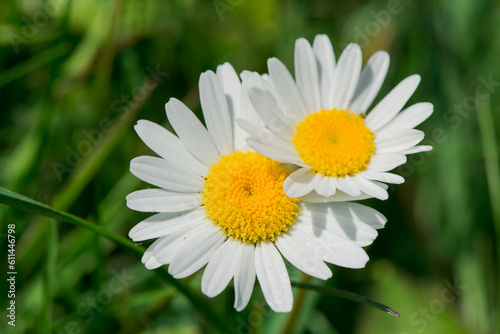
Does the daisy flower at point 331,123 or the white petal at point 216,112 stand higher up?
the white petal at point 216,112

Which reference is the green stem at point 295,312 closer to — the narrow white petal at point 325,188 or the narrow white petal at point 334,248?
the narrow white petal at point 334,248

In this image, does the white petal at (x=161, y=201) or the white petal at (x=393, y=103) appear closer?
the white petal at (x=161, y=201)

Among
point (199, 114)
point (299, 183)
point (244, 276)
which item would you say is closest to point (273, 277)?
point (244, 276)

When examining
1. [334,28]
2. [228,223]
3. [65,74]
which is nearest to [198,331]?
[228,223]

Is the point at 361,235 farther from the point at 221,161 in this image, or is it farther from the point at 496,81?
the point at 496,81
